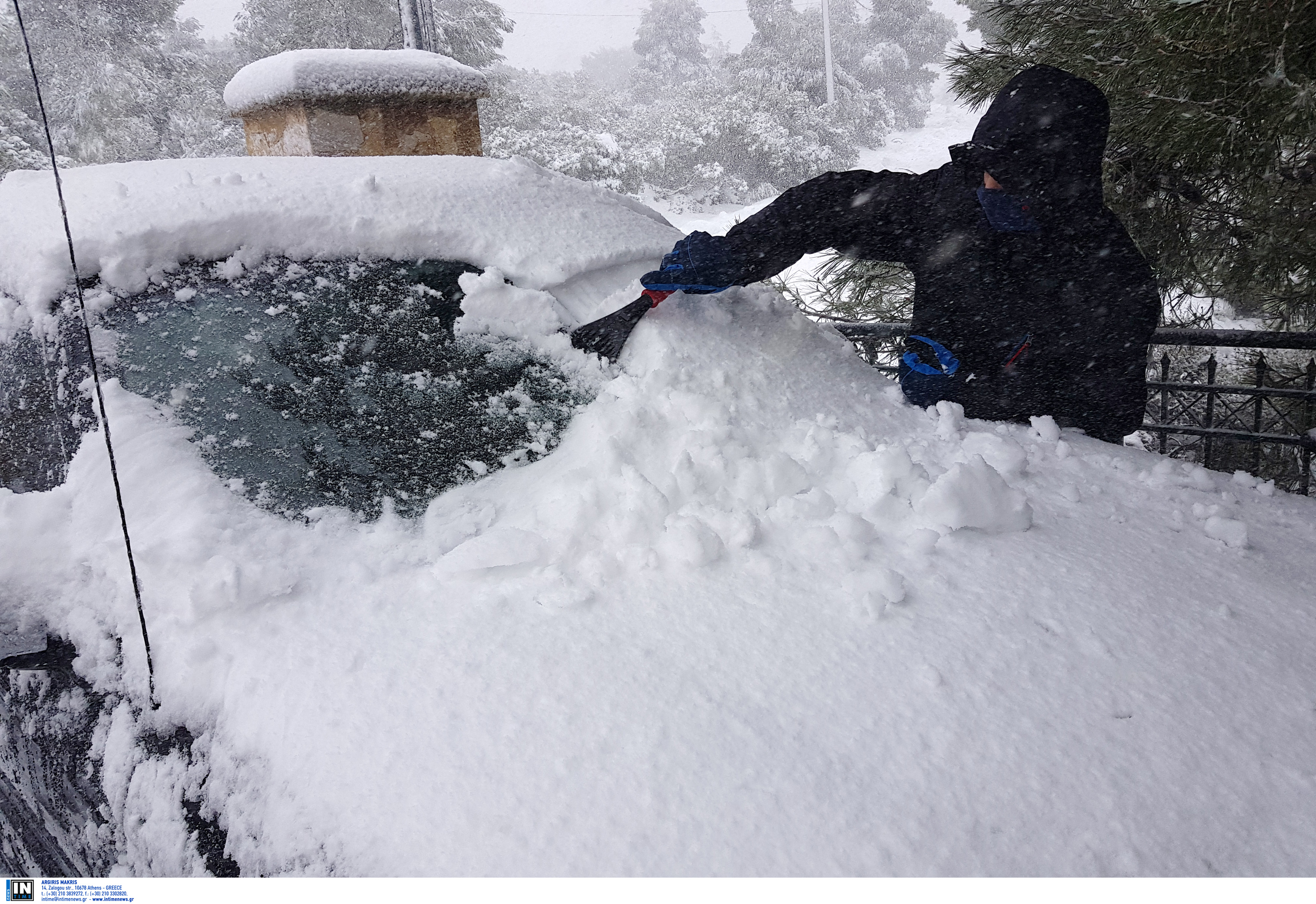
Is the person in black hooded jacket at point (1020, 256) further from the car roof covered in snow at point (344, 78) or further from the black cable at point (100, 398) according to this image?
the car roof covered in snow at point (344, 78)

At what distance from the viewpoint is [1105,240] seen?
2145 millimetres

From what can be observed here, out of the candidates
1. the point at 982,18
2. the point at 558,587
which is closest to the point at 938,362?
the point at 558,587

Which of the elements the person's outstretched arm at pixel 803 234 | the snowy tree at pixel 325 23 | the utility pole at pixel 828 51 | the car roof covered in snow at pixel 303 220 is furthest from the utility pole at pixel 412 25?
the utility pole at pixel 828 51

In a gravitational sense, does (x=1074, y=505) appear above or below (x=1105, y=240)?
below

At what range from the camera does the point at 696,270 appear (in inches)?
73.4

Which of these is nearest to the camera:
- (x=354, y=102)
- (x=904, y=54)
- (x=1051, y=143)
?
(x=1051, y=143)

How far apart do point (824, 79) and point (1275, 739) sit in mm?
13653

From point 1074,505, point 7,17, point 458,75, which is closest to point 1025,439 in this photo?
point 1074,505

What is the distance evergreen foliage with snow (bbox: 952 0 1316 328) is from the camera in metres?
2.09

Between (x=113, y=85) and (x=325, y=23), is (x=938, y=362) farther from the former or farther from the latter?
(x=325, y=23)

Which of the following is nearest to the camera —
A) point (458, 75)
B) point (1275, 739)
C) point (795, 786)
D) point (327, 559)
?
point (795, 786)

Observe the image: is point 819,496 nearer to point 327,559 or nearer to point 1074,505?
point 1074,505

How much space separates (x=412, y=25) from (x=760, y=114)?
7713 millimetres

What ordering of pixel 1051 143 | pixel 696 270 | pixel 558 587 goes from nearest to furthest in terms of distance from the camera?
pixel 558 587 → pixel 696 270 → pixel 1051 143
